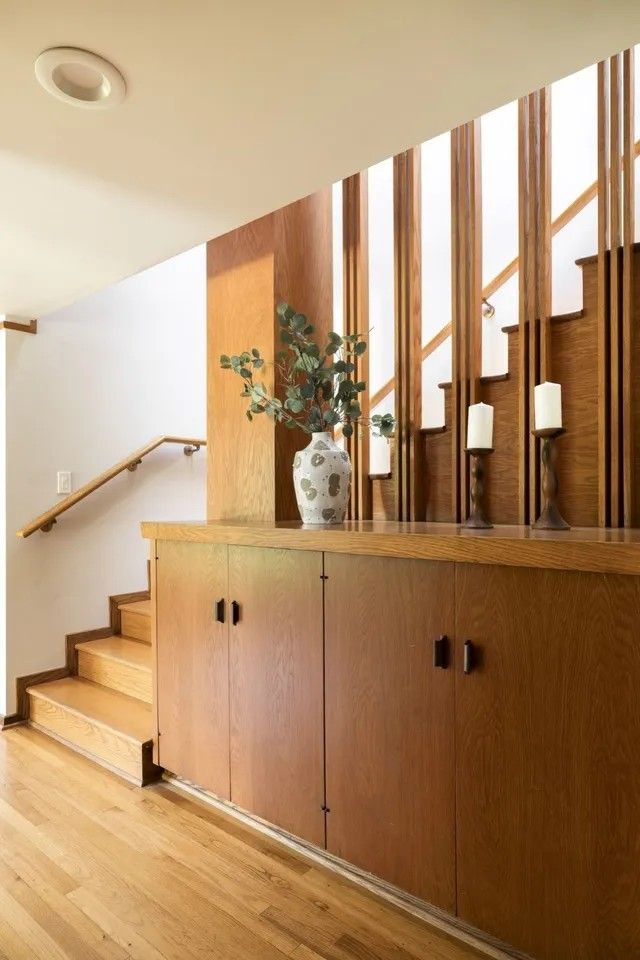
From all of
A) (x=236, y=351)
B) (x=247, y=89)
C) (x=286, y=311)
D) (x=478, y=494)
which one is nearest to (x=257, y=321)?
(x=236, y=351)

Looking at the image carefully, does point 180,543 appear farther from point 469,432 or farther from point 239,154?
point 239,154

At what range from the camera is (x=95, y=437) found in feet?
11.2

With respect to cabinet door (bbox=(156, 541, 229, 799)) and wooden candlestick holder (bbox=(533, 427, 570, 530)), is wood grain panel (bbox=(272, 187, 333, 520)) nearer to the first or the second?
cabinet door (bbox=(156, 541, 229, 799))

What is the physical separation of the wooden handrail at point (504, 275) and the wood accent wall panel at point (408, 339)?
35 cm

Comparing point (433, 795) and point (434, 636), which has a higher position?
point (434, 636)

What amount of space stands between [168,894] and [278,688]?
2.16ft

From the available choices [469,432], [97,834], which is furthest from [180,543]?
[469,432]

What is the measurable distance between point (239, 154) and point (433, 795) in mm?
1801

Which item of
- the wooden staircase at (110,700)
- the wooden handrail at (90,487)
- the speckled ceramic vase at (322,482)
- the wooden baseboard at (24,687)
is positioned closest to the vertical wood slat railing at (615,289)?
the speckled ceramic vase at (322,482)

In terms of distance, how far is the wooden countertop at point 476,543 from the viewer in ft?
4.00

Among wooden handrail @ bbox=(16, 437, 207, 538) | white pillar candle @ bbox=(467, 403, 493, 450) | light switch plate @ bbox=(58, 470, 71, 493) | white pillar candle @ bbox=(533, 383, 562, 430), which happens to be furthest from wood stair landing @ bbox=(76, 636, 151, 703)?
white pillar candle @ bbox=(533, 383, 562, 430)

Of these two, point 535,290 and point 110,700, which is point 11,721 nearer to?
point 110,700

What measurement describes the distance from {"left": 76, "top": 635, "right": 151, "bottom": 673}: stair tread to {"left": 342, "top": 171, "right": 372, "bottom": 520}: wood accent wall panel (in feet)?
4.58

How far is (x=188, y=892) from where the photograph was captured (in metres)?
1.74
